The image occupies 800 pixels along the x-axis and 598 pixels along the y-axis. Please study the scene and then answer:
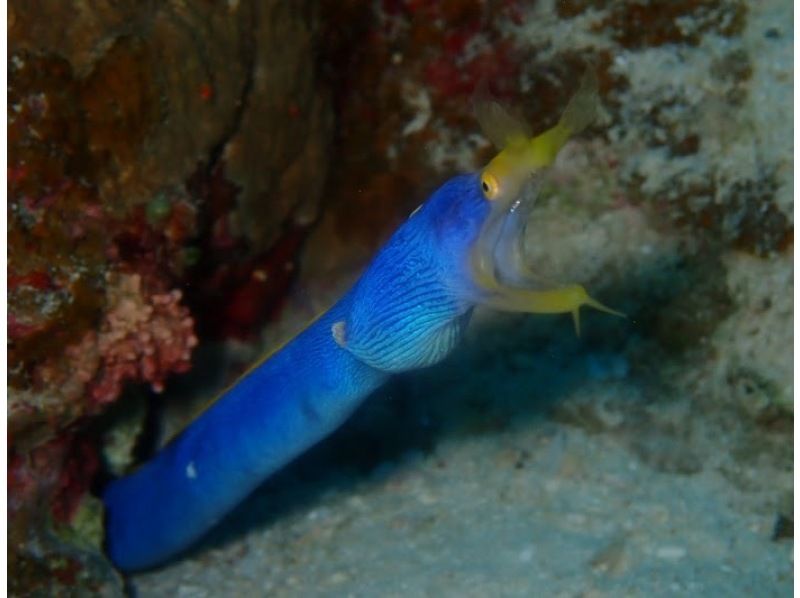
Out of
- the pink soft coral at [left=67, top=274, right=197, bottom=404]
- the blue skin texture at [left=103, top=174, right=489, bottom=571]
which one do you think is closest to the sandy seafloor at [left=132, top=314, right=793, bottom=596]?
the blue skin texture at [left=103, top=174, right=489, bottom=571]

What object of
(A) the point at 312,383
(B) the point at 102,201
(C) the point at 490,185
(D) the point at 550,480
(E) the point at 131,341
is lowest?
(D) the point at 550,480

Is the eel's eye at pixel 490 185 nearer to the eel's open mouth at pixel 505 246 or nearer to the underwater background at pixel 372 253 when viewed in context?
the eel's open mouth at pixel 505 246

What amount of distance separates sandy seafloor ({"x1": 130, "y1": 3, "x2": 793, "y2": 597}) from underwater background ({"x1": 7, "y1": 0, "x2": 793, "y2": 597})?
0.5 inches

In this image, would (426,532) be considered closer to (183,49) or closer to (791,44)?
(183,49)

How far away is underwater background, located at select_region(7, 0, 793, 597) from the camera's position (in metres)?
3.04

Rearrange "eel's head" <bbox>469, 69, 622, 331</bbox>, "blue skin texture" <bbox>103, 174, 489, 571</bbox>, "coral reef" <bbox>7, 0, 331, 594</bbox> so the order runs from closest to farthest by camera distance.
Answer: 1. "eel's head" <bbox>469, 69, 622, 331</bbox>
2. "blue skin texture" <bbox>103, 174, 489, 571</bbox>
3. "coral reef" <bbox>7, 0, 331, 594</bbox>

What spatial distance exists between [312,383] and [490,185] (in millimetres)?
1178

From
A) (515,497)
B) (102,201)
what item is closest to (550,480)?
(515,497)

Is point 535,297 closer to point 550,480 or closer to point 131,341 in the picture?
point 131,341

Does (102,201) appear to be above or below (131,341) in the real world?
above

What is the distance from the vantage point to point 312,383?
2.99 meters

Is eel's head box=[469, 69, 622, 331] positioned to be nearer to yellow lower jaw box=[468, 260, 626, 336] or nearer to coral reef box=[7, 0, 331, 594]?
yellow lower jaw box=[468, 260, 626, 336]

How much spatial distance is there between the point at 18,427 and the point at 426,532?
1.82 m

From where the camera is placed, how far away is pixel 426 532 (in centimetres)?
374
